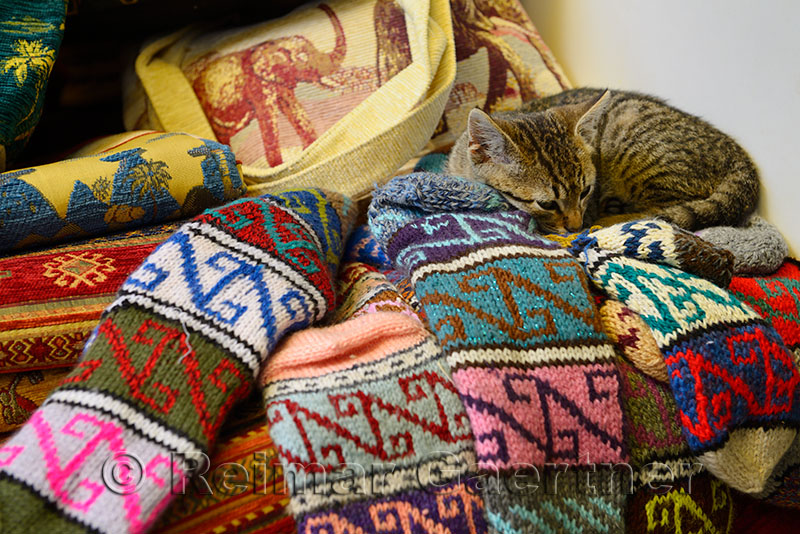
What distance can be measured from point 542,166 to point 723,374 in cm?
52

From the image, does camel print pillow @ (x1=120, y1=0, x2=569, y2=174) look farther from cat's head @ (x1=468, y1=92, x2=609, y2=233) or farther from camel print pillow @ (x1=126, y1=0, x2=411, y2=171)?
cat's head @ (x1=468, y1=92, x2=609, y2=233)

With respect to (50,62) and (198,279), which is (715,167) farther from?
(50,62)

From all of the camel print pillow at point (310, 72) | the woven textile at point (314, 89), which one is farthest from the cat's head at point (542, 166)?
the camel print pillow at point (310, 72)

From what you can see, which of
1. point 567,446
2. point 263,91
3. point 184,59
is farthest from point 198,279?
point 184,59

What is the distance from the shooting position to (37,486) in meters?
0.49

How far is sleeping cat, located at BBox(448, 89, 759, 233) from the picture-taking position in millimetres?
984

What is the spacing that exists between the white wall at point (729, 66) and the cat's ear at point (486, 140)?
42 centimetres

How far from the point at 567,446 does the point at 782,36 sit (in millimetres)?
768

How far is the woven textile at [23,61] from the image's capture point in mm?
853

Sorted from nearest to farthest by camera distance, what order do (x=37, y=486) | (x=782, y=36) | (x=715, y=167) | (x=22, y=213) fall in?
(x=37, y=486), (x=22, y=213), (x=782, y=36), (x=715, y=167)

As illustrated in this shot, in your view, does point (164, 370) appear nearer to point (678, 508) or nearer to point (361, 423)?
point (361, 423)

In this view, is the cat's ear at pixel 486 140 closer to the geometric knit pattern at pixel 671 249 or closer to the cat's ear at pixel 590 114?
the cat's ear at pixel 590 114

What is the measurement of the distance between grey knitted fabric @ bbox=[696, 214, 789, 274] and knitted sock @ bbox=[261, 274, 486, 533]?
20.9 inches

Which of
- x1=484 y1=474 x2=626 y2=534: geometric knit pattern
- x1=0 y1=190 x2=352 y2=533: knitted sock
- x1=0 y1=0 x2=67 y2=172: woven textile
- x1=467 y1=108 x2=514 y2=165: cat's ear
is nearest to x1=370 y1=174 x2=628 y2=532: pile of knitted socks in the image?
x1=484 y1=474 x2=626 y2=534: geometric knit pattern
